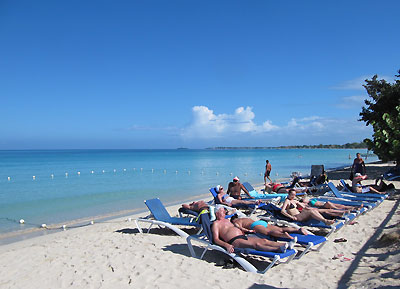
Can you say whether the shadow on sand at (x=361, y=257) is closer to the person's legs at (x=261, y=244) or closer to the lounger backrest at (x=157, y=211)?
the person's legs at (x=261, y=244)

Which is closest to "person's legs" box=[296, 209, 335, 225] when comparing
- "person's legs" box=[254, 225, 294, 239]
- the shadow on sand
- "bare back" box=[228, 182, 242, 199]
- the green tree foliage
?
the shadow on sand

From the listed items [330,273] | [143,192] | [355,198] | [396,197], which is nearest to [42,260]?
[330,273]

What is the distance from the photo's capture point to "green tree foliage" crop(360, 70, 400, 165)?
38.1 feet

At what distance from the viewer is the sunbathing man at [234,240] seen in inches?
165

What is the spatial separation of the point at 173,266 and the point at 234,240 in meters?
0.91

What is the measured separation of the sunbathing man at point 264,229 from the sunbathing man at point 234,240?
27 cm

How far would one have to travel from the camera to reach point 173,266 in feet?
14.5

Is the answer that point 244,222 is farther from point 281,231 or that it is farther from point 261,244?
point 261,244

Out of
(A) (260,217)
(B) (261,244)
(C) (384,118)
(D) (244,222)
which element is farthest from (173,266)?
(C) (384,118)

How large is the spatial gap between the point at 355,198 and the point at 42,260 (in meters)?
7.73

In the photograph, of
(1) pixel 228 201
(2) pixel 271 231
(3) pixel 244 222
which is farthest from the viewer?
(1) pixel 228 201

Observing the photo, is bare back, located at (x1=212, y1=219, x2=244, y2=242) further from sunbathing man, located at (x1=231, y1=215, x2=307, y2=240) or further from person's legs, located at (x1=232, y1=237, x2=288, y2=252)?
sunbathing man, located at (x1=231, y1=215, x2=307, y2=240)

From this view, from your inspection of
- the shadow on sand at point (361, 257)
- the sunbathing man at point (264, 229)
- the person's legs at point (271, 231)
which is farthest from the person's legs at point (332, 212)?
the person's legs at point (271, 231)

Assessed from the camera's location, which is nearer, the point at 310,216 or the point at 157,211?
the point at 310,216
